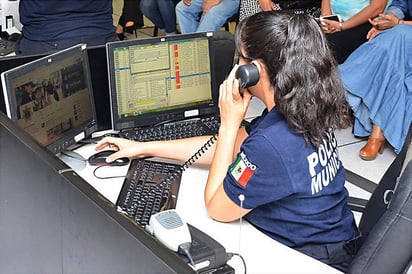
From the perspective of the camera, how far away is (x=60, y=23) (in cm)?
279

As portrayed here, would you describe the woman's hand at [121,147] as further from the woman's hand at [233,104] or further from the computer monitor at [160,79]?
the woman's hand at [233,104]

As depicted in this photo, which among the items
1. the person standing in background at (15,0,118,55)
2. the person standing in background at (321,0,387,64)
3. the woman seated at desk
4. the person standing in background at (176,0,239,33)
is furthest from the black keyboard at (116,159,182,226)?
the person standing in background at (176,0,239,33)

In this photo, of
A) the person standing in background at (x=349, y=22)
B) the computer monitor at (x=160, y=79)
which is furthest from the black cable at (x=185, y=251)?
the person standing in background at (x=349, y=22)

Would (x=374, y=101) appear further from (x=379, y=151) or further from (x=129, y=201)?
(x=129, y=201)

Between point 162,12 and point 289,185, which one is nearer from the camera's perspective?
point 289,185

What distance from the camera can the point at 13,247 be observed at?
1199 millimetres

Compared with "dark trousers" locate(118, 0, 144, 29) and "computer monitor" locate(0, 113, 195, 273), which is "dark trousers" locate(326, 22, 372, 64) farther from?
"computer monitor" locate(0, 113, 195, 273)

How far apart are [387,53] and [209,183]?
207 centimetres

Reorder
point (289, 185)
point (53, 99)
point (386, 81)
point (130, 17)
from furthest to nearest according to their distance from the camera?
1. point (130, 17)
2. point (386, 81)
3. point (53, 99)
4. point (289, 185)

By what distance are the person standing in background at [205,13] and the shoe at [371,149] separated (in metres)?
1.51

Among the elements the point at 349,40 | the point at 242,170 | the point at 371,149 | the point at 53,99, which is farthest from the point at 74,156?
the point at 349,40

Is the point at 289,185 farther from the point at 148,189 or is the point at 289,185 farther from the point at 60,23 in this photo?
the point at 60,23

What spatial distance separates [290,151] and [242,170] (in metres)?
0.12

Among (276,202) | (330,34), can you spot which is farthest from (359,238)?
(330,34)
